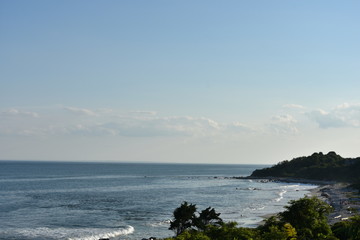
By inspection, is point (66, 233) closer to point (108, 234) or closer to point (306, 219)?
point (108, 234)

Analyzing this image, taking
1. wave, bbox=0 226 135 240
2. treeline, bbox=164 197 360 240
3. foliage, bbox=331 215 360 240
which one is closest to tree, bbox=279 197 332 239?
treeline, bbox=164 197 360 240

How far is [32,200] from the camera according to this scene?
10744cm

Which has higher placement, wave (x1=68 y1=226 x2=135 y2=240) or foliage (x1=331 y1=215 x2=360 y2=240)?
foliage (x1=331 y1=215 x2=360 y2=240)

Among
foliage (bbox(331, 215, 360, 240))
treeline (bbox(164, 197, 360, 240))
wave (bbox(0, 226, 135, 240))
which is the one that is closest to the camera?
treeline (bbox(164, 197, 360, 240))

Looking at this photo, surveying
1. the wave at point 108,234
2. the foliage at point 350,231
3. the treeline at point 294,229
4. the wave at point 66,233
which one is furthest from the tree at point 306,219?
the wave at point 66,233

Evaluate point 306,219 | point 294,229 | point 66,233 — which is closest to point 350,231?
point 306,219

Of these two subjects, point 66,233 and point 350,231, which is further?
point 66,233

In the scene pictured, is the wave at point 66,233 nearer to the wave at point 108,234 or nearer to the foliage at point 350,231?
the wave at point 108,234

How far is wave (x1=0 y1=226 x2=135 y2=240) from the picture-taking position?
2419 inches

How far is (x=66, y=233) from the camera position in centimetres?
6450

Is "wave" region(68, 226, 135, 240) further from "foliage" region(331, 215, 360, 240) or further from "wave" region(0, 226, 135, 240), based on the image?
"foliage" region(331, 215, 360, 240)

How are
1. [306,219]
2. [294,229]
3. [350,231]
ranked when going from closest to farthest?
1. [294,229]
2. [350,231]
3. [306,219]

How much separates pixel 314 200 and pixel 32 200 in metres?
88.4

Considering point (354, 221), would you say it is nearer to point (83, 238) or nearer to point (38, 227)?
point (83, 238)
